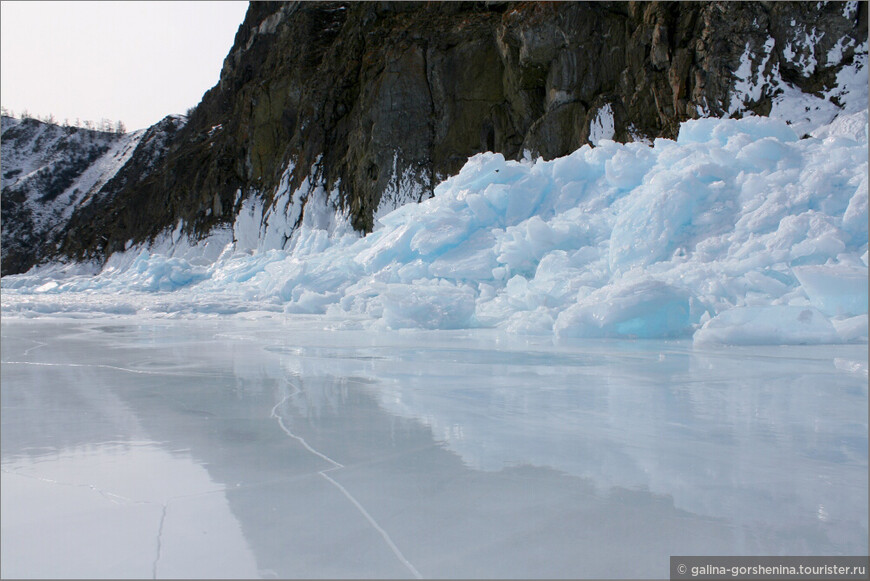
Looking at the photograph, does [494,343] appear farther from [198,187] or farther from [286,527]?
[198,187]

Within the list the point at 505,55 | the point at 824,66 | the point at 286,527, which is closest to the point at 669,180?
the point at 286,527

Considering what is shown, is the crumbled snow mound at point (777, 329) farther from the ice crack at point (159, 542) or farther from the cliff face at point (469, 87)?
the cliff face at point (469, 87)

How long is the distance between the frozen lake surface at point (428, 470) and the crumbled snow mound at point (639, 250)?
1.46 metres

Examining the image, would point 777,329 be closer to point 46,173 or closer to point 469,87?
point 469,87

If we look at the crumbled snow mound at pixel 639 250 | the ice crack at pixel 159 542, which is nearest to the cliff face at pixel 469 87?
the crumbled snow mound at pixel 639 250

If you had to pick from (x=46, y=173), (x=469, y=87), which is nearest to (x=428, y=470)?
(x=469, y=87)

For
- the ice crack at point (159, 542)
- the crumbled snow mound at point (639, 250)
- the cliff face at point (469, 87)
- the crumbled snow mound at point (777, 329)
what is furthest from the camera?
the cliff face at point (469, 87)

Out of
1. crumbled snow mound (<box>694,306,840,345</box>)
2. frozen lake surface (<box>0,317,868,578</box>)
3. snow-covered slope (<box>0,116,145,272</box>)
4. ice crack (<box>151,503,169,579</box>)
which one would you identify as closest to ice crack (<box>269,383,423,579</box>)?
frozen lake surface (<box>0,317,868,578</box>)

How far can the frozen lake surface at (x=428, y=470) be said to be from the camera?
111 cm

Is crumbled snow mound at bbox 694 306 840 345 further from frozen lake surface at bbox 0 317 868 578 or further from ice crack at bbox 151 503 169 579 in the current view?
ice crack at bbox 151 503 169 579

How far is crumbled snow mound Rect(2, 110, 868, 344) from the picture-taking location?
4.52 metres

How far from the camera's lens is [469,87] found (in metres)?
19.8

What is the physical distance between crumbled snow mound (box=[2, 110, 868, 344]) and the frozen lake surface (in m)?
1.46

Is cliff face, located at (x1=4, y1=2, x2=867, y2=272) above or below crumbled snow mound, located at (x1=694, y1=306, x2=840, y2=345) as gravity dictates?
above
